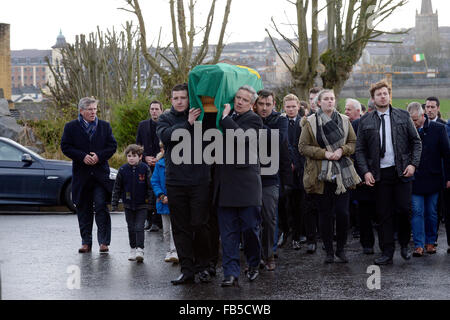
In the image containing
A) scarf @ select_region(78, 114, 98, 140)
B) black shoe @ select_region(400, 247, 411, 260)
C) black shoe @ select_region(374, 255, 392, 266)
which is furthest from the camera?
scarf @ select_region(78, 114, 98, 140)

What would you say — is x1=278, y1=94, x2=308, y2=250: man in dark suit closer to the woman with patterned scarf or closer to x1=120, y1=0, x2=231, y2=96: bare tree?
the woman with patterned scarf

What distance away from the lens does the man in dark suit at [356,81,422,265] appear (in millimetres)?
9383

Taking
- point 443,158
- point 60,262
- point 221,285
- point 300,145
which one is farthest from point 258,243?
point 443,158

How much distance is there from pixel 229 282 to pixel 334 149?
2539 millimetres

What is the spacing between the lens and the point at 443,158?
33.9 feet

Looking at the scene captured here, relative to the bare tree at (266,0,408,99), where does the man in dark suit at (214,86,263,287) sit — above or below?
below

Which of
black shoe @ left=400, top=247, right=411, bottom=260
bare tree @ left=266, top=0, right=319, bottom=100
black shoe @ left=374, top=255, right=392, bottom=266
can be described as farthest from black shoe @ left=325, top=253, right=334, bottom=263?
bare tree @ left=266, top=0, right=319, bottom=100

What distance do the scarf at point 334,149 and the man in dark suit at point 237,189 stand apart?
5.53 ft

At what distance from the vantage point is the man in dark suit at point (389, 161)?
9.38m

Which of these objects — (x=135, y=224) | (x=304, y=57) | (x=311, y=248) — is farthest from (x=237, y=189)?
(x=304, y=57)

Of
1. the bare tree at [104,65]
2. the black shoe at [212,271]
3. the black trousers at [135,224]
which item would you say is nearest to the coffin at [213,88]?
the black shoe at [212,271]

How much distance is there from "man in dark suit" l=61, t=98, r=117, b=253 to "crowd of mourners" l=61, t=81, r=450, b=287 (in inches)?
0.5

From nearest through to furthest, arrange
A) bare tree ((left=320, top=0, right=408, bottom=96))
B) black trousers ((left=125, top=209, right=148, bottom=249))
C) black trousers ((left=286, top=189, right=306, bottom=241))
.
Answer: black trousers ((left=125, top=209, right=148, bottom=249))
black trousers ((left=286, top=189, right=306, bottom=241))
bare tree ((left=320, top=0, right=408, bottom=96))

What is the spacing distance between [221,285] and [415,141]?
3.14 metres
